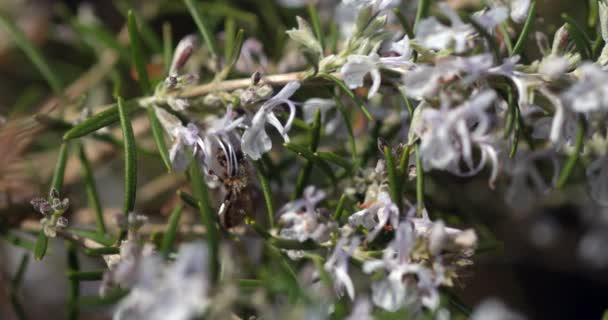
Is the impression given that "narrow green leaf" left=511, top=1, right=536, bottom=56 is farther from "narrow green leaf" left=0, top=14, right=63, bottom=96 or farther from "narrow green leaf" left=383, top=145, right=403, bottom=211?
"narrow green leaf" left=0, top=14, right=63, bottom=96

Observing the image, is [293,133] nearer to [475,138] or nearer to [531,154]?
[531,154]

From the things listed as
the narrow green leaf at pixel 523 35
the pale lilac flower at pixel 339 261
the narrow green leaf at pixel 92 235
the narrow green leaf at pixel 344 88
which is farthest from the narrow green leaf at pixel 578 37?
the narrow green leaf at pixel 92 235

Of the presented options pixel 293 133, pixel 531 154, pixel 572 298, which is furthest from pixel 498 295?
pixel 293 133

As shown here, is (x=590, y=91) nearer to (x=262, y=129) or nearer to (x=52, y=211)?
(x=262, y=129)

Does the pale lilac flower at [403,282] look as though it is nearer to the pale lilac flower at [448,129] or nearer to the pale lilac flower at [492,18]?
the pale lilac flower at [448,129]

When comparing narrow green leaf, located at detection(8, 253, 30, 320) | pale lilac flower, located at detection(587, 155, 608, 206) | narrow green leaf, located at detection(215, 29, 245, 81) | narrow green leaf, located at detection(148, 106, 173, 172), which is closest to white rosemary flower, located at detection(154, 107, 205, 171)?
narrow green leaf, located at detection(148, 106, 173, 172)

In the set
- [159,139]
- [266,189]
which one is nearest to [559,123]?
[266,189]
